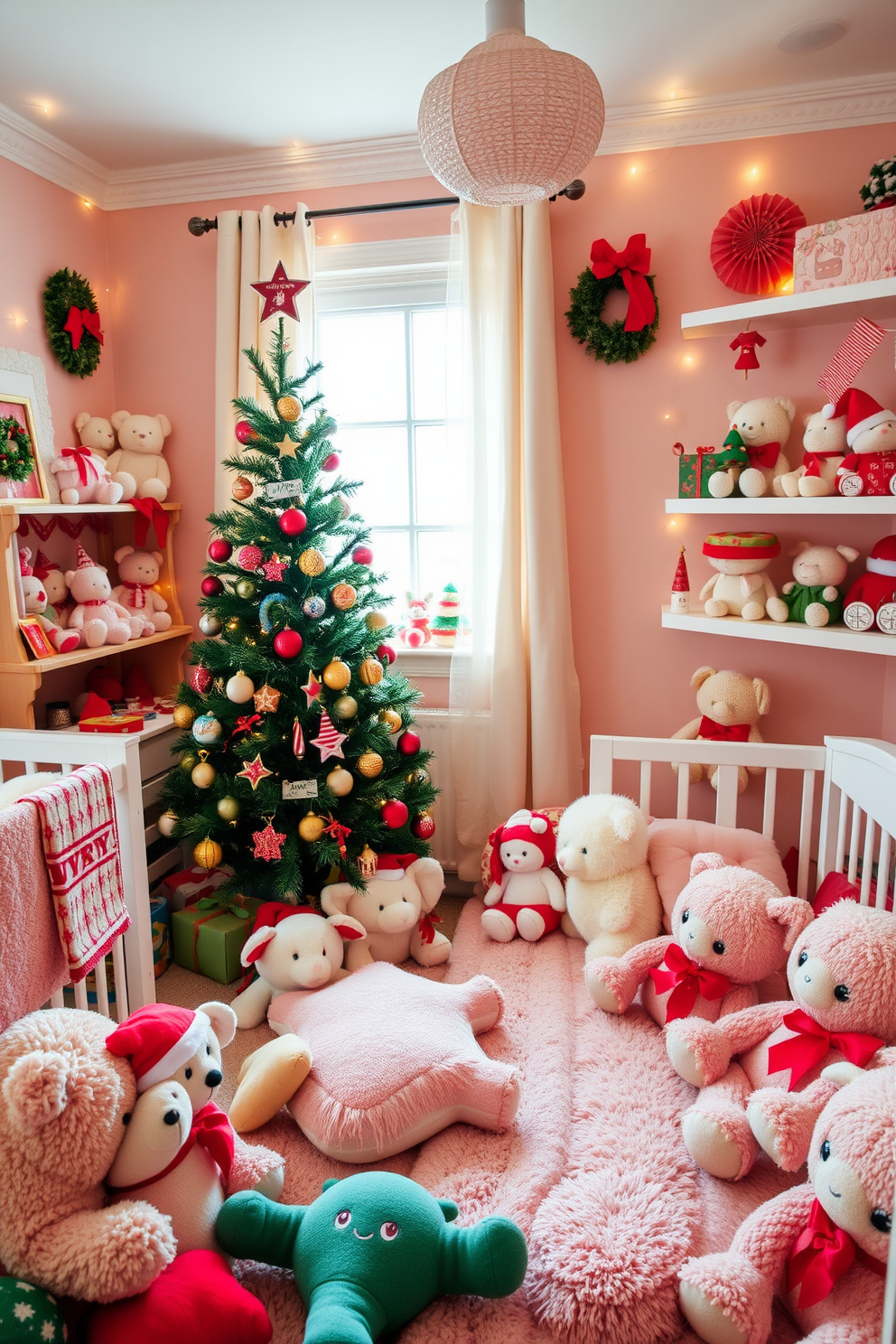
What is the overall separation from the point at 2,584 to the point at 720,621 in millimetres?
1988

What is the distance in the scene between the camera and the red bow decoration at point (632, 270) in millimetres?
2461

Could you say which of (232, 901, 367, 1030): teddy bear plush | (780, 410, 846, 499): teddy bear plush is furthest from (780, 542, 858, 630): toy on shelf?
(232, 901, 367, 1030): teddy bear plush

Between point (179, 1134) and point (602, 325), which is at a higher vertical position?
point (602, 325)

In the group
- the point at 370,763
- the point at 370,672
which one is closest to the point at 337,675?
the point at 370,672

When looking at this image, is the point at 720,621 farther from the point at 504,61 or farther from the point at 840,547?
the point at 504,61

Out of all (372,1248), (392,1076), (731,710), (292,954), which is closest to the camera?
(372,1248)

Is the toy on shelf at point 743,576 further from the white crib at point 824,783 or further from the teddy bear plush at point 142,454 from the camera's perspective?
the teddy bear plush at point 142,454

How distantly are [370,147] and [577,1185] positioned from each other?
2865mm

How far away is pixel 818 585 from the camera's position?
229 cm

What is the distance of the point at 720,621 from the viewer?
237 centimetres

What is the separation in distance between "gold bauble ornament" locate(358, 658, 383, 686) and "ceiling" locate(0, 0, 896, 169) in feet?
5.04

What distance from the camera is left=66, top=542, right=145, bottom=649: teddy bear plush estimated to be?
8.32 feet

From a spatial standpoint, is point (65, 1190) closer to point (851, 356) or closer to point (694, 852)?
point (694, 852)

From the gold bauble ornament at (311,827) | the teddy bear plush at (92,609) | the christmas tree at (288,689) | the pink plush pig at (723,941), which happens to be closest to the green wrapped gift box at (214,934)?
the christmas tree at (288,689)
